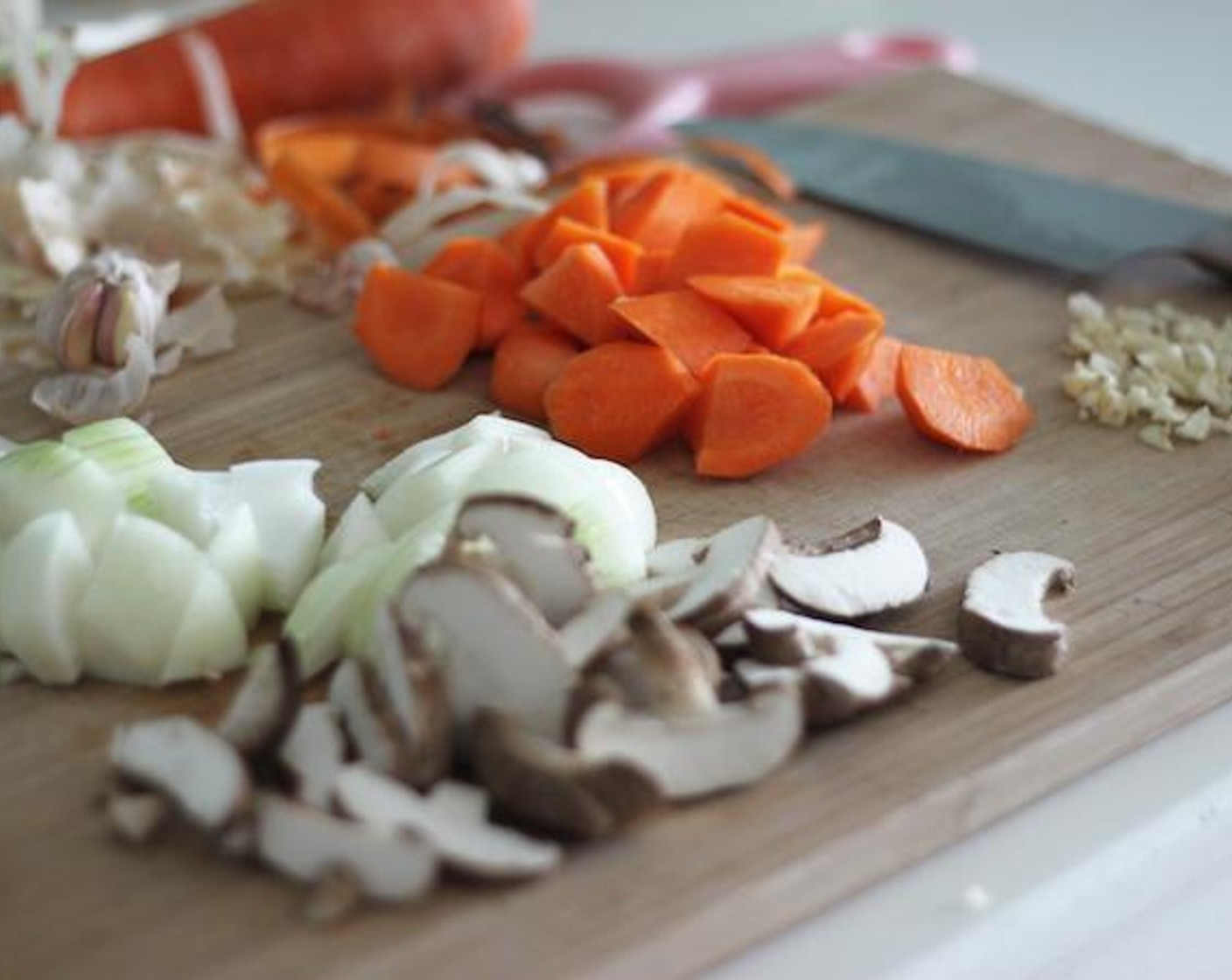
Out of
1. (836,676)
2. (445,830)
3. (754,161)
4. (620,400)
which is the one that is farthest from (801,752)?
(754,161)

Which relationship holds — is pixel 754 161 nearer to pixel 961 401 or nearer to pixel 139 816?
pixel 961 401

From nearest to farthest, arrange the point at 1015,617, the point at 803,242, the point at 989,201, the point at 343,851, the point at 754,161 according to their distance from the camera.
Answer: the point at 343,851 → the point at 1015,617 → the point at 803,242 → the point at 989,201 → the point at 754,161

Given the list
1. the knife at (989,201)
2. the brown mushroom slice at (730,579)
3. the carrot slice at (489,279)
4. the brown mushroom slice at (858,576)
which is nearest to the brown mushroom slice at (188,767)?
the brown mushroom slice at (730,579)

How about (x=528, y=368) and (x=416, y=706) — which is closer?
(x=416, y=706)

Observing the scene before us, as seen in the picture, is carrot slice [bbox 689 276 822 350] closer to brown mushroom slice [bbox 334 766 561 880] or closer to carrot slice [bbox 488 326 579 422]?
carrot slice [bbox 488 326 579 422]

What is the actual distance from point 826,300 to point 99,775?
3.05 feet

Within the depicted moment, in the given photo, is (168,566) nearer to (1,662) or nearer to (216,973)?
(1,662)

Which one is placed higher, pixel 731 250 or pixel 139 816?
pixel 731 250

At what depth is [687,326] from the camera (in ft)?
6.40

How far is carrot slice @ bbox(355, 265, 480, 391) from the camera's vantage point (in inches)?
81.7

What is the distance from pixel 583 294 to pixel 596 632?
65cm

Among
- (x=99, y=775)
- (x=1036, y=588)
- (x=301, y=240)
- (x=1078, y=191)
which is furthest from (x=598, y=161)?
(x=99, y=775)

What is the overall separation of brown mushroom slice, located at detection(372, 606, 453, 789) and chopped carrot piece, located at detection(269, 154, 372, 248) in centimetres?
111

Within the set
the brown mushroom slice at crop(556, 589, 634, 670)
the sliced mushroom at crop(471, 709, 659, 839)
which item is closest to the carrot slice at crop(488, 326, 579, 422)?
the brown mushroom slice at crop(556, 589, 634, 670)
